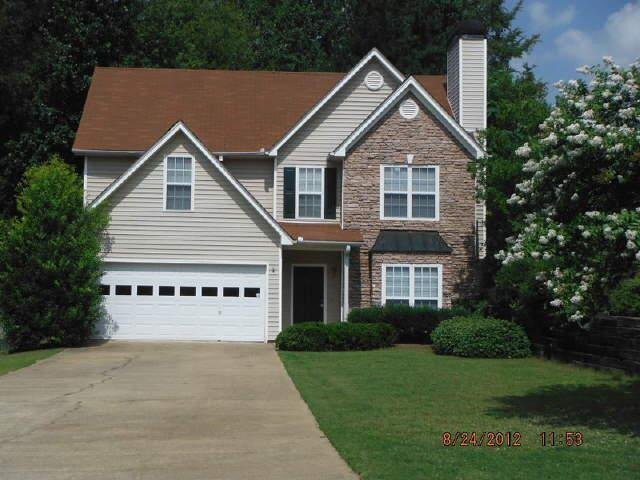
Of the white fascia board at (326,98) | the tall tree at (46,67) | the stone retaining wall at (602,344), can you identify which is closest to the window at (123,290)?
the white fascia board at (326,98)

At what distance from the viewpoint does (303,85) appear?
102 ft

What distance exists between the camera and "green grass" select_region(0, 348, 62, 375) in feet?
61.8

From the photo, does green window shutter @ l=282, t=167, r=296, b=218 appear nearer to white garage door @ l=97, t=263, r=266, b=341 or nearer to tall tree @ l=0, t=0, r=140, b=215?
white garage door @ l=97, t=263, r=266, b=341

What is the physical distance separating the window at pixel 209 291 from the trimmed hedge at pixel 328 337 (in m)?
2.89

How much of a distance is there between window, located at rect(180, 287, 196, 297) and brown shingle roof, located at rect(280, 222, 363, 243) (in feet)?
11.1

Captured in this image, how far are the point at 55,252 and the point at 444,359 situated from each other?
10.7 m

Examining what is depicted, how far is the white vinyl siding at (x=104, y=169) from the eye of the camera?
2742cm

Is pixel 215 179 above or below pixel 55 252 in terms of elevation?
above

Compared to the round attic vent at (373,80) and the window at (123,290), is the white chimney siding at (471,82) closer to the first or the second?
the round attic vent at (373,80)

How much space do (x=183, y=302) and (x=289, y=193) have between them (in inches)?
206

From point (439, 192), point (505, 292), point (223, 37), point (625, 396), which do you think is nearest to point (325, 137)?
point (439, 192)

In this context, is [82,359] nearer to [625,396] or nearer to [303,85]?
[625,396]

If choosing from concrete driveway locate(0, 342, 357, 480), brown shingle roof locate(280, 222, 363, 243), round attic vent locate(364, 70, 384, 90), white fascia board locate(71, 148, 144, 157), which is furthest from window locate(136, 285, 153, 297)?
round attic vent locate(364, 70, 384, 90)

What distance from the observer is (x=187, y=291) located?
81.7ft
